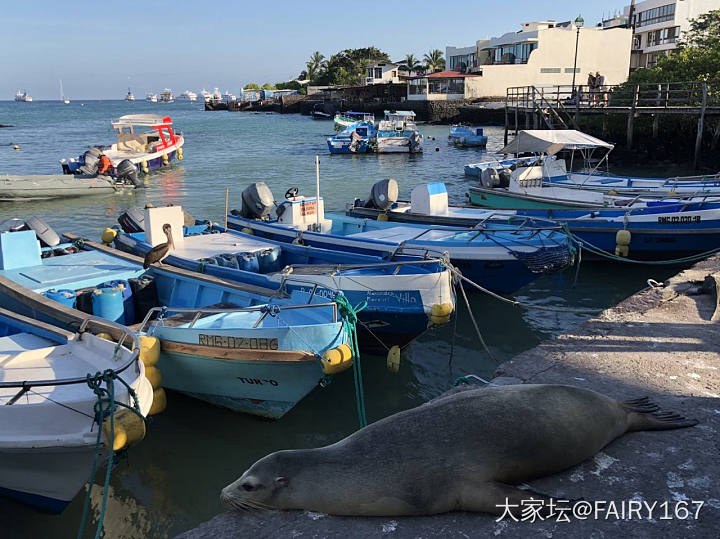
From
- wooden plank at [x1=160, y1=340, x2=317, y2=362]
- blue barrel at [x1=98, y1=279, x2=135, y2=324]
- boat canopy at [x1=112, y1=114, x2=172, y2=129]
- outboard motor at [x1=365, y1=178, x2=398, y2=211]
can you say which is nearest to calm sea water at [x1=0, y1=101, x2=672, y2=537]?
wooden plank at [x1=160, y1=340, x2=317, y2=362]

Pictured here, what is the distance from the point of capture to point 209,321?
8109 mm

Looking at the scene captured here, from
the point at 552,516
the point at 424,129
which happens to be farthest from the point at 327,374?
the point at 424,129

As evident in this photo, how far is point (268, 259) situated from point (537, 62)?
6527 centimetres

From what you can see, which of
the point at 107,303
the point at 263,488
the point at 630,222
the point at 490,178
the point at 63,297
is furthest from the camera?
the point at 490,178

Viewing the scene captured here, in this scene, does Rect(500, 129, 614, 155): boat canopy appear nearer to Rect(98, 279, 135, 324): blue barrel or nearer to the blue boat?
the blue boat

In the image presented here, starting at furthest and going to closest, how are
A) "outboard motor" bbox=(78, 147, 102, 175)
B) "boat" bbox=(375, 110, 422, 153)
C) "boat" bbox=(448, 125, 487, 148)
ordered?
1. "boat" bbox=(448, 125, 487, 148)
2. "boat" bbox=(375, 110, 422, 153)
3. "outboard motor" bbox=(78, 147, 102, 175)

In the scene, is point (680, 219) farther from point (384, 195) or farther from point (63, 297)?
point (63, 297)

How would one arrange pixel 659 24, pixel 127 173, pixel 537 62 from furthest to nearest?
pixel 537 62, pixel 659 24, pixel 127 173

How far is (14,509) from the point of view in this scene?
6.66 meters

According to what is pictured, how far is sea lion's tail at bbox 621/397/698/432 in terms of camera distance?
4.43 metres

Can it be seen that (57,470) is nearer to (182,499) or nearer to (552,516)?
(182,499)

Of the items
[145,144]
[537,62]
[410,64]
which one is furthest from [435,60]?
[145,144]

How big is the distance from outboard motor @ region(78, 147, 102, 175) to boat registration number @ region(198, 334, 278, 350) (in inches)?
935

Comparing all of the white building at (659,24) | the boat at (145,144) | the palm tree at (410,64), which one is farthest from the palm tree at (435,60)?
the boat at (145,144)
